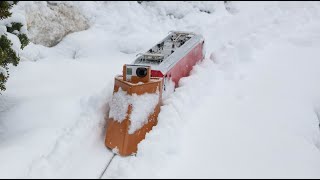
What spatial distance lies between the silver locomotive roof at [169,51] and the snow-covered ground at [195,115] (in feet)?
1.62

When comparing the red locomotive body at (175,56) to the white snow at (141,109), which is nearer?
the white snow at (141,109)

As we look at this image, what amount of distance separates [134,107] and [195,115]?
109 cm

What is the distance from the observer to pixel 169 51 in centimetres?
763

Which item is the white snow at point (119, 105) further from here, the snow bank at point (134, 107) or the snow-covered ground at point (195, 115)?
the snow-covered ground at point (195, 115)

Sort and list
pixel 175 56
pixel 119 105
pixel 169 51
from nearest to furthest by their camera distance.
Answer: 1. pixel 119 105
2. pixel 175 56
3. pixel 169 51

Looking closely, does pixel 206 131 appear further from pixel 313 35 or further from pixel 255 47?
pixel 313 35

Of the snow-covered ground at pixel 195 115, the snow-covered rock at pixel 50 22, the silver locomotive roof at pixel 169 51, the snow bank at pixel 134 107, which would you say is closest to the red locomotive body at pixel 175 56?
the silver locomotive roof at pixel 169 51

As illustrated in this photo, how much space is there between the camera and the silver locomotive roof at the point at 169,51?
6.79 metres

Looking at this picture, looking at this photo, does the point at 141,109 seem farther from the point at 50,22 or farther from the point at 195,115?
the point at 50,22

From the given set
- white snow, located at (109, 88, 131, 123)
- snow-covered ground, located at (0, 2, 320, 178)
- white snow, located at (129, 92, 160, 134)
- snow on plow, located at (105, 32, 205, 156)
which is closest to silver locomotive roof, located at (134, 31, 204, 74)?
snow on plow, located at (105, 32, 205, 156)

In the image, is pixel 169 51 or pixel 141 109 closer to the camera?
pixel 141 109

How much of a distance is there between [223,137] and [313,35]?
4.94 metres

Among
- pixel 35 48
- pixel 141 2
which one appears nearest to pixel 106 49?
pixel 35 48

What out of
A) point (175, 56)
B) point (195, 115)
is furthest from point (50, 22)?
point (195, 115)
